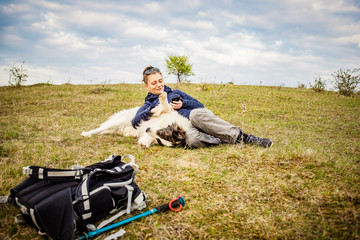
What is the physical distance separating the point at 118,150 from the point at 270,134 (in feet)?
11.5

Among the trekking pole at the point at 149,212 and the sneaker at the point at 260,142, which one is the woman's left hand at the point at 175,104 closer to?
the sneaker at the point at 260,142

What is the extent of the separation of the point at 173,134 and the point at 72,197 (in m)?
2.16

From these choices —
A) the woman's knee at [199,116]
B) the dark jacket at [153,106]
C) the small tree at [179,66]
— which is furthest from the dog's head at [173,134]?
the small tree at [179,66]

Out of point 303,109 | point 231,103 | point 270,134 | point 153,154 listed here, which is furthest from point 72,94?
point 303,109

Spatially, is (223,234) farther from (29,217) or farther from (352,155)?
(352,155)

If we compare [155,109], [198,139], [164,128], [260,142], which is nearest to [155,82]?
[155,109]

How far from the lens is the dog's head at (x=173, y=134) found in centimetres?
370

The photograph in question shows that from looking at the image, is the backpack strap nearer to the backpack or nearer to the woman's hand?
the backpack

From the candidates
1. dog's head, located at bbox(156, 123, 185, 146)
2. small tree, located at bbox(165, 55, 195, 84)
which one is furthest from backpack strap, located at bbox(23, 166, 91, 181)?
small tree, located at bbox(165, 55, 195, 84)

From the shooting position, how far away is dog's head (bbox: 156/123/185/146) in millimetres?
3695

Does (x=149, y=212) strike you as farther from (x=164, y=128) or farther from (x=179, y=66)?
(x=179, y=66)

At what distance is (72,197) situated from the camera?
5.67 feet

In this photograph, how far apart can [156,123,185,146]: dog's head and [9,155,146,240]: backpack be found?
5.19 feet

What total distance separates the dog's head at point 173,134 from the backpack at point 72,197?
5.19 ft
